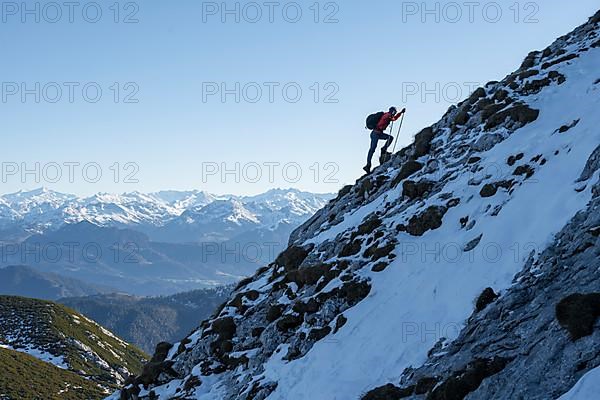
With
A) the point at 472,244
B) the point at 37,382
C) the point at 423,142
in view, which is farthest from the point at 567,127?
the point at 37,382

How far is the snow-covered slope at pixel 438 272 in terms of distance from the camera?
1516 cm

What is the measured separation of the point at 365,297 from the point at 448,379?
8.89 metres

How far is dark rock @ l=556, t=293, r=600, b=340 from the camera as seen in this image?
38.4 feet

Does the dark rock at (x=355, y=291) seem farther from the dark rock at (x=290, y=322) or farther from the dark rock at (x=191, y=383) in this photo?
the dark rock at (x=191, y=383)

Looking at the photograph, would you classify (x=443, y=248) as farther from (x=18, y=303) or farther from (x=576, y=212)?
(x=18, y=303)

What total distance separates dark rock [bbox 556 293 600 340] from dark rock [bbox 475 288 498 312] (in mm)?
3528

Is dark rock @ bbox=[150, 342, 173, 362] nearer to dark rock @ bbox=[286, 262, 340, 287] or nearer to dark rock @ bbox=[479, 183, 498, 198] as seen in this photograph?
dark rock @ bbox=[286, 262, 340, 287]

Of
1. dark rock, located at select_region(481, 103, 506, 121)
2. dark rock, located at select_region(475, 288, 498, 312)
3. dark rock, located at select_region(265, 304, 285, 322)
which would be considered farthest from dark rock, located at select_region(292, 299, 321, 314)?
dark rock, located at select_region(481, 103, 506, 121)

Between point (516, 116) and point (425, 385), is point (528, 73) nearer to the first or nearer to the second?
point (516, 116)

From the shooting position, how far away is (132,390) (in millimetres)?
28484

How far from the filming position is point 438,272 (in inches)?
810

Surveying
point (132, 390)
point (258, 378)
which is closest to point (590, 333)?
point (258, 378)

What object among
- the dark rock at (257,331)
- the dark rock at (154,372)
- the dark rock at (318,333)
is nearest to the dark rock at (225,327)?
the dark rock at (257,331)

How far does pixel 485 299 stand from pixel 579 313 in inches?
180
